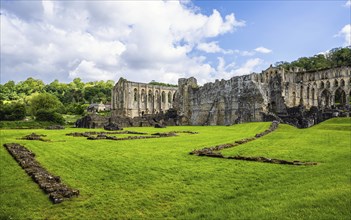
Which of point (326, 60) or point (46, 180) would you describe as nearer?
point (46, 180)

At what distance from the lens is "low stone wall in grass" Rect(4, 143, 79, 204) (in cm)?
898

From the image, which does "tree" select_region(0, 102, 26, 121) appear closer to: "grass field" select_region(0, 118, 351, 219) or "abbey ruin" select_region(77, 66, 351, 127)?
"abbey ruin" select_region(77, 66, 351, 127)

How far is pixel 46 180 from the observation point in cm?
1066

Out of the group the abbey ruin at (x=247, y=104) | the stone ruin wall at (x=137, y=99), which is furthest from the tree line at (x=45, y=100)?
the abbey ruin at (x=247, y=104)

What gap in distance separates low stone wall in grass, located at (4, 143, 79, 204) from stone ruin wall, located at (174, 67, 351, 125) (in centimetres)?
3476

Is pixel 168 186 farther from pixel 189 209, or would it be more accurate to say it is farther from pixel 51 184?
pixel 51 184

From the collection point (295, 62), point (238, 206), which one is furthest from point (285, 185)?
point (295, 62)

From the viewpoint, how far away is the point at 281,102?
4644cm

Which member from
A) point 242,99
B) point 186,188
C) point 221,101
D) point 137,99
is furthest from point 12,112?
point 186,188

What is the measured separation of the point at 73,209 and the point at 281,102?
43275mm

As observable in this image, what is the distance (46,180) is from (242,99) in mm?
40527

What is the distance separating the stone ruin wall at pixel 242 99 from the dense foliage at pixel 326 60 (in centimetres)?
3234

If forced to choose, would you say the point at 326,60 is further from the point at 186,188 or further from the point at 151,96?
the point at 186,188

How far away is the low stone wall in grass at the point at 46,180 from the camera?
8984 mm
